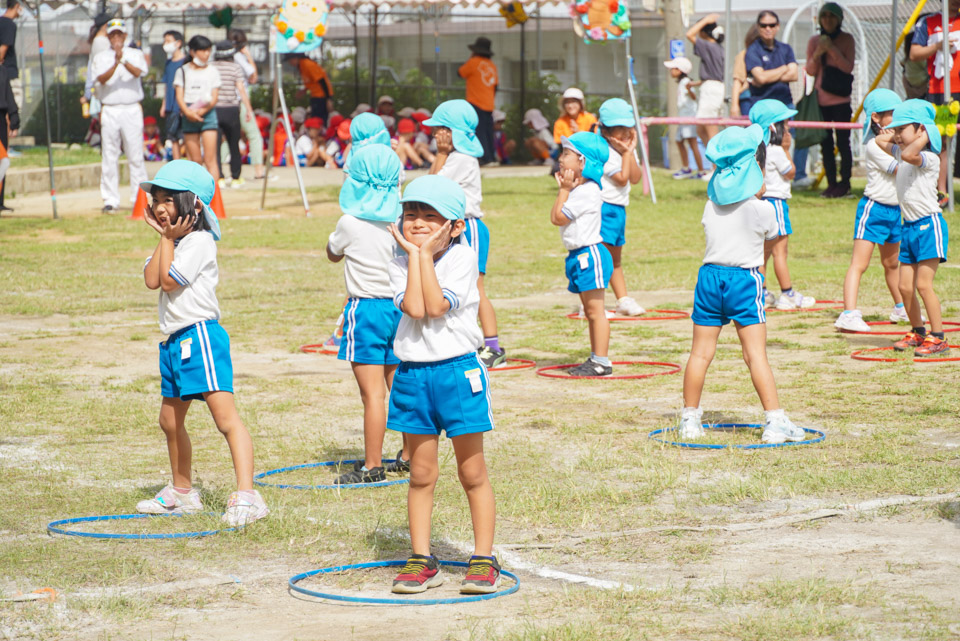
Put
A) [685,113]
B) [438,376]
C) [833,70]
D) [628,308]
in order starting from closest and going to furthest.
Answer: [438,376]
[628,308]
[833,70]
[685,113]

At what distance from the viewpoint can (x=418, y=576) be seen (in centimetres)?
461

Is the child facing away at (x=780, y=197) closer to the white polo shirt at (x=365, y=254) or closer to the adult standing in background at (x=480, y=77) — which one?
the white polo shirt at (x=365, y=254)

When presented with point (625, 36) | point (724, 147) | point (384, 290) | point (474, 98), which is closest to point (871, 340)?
point (724, 147)

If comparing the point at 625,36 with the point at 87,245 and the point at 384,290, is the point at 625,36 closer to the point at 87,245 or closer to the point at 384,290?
the point at 87,245

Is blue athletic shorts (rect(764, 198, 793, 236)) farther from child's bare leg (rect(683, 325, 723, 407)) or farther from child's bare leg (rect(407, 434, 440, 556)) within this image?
child's bare leg (rect(407, 434, 440, 556))

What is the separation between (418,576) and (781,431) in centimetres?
269

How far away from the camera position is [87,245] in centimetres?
1531

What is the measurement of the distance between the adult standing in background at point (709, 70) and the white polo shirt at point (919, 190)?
42.1ft

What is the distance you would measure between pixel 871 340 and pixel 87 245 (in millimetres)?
9376

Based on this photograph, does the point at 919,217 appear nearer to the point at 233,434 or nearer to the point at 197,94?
the point at 233,434

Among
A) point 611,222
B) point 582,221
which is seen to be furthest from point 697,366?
point 611,222

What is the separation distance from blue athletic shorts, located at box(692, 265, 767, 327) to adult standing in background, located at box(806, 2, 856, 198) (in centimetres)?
1276

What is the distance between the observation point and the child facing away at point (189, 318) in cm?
548

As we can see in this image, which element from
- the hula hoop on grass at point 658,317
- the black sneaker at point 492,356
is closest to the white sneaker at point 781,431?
the black sneaker at point 492,356
